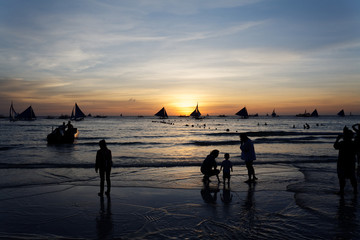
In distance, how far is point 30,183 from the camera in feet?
33.5

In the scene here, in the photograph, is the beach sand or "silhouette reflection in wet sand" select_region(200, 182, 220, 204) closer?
the beach sand

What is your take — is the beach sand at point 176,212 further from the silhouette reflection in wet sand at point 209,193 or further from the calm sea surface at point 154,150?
the calm sea surface at point 154,150

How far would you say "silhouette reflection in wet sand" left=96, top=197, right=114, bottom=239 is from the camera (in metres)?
5.32

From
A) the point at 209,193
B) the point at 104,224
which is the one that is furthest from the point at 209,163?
the point at 104,224

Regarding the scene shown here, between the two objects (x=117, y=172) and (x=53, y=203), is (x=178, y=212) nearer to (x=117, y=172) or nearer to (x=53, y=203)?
(x=53, y=203)

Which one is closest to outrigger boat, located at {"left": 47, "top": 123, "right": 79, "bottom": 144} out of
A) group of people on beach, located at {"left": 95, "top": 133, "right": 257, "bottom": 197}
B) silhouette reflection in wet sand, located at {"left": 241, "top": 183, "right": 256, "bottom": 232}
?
group of people on beach, located at {"left": 95, "top": 133, "right": 257, "bottom": 197}

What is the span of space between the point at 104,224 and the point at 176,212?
175 centimetres

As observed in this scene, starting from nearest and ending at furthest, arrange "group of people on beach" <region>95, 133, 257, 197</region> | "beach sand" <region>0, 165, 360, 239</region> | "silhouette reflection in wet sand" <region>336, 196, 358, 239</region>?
"silhouette reflection in wet sand" <region>336, 196, 358, 239</region>
"beach sand" <region>0, 165, 360, 239</region>
"group of people on beach" <region>95, 133, 257, 197</region>

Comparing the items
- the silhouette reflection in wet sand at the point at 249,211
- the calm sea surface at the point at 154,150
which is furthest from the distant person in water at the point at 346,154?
the calm sea surface at the point at 154,150

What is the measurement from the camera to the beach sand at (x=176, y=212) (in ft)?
17.6

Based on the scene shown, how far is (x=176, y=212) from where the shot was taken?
661cm

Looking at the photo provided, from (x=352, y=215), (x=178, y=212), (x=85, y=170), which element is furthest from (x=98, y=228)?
(x=85, y=170)

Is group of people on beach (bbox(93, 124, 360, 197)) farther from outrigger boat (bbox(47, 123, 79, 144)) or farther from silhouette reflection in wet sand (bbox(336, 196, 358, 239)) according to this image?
outrigger boat (bbox(47, 123, 79, 144))

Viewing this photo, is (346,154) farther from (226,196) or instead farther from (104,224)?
(104,224)
